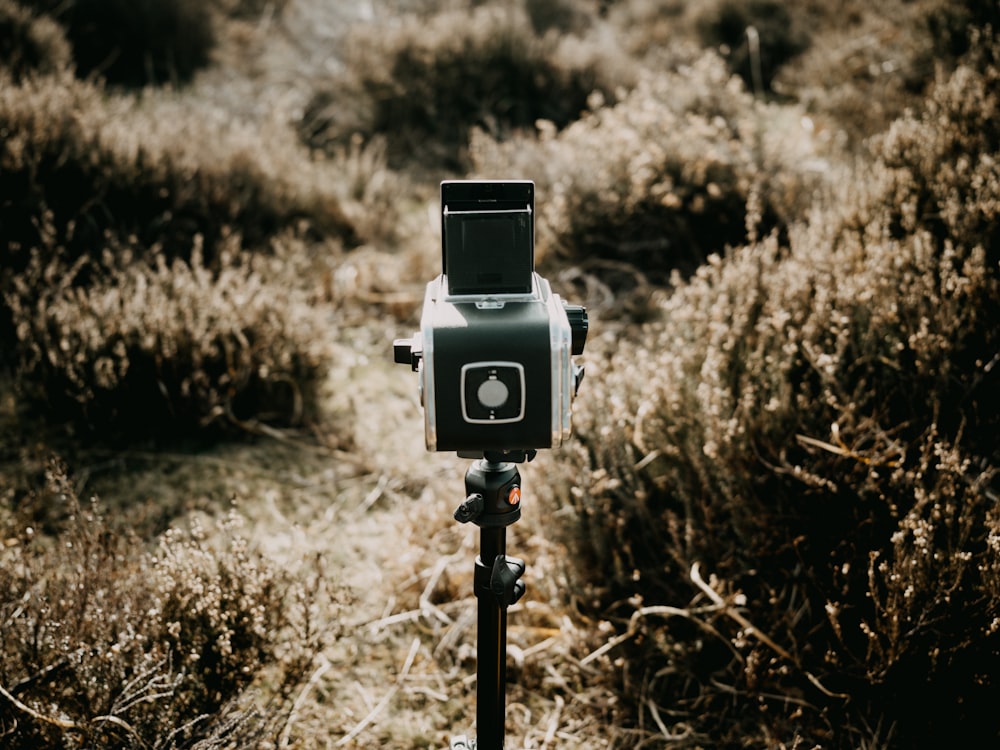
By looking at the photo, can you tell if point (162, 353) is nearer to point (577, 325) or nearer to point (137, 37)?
point (577, 325)

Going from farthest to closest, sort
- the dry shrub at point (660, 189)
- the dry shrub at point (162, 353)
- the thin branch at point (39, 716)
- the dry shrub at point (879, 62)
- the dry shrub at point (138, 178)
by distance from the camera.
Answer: the dry shrub at point (879, 62) < the dry shrub at point (660, 189) < the dry shrub at point (138, 178) < the dry shrub at point (162, 353) < the thin branch at point (39, 716)

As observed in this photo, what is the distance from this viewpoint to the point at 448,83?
6.28m

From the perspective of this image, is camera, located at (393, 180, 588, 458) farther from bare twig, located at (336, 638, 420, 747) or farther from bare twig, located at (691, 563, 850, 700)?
bare twig, located at (336, 638, 420, 747)

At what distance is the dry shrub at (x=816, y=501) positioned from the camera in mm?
1886

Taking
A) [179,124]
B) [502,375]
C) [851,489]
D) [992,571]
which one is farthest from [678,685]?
[179,124]

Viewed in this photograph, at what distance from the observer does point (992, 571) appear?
70.3 inches

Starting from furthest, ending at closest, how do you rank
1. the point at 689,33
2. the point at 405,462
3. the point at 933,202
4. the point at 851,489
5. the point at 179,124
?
1. the point at 689,33
2. the point at 179,124
3. the point at 405,462
4. the point at 933,202
5. the point at 851,489

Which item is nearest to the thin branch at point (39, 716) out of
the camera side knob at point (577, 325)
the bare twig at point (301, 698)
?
the bare twig at point (301, 698)

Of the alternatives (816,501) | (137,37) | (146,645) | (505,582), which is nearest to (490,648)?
(505,582)

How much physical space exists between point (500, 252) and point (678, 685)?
1.52m

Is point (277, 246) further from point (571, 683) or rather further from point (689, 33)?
point (689, 33)

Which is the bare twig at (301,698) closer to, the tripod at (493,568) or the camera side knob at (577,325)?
the tripod at (493,568)

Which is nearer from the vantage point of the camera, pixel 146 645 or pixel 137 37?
pixel 146 645

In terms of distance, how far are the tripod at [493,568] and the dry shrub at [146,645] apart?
60 cm
